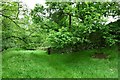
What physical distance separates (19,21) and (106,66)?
6.39 m

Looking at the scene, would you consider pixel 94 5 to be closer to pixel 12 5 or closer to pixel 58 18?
pixel 58 18

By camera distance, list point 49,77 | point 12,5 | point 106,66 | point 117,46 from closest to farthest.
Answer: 1. point 49,77
2. point 106,66
3. point 12,5
4. point 117,46

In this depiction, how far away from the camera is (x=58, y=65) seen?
15.0m

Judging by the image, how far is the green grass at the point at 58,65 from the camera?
44.3 feet

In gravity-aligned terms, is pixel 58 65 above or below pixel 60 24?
below

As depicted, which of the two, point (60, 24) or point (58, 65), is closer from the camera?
point (58, 65)

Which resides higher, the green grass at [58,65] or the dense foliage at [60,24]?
the dense foliage at [60,24]

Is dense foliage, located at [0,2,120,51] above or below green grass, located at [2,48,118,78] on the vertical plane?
above

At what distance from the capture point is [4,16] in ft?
52.0

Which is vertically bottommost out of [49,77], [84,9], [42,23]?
[49,77]

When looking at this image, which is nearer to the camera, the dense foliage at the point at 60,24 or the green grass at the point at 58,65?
the green grass at the point at 58,65

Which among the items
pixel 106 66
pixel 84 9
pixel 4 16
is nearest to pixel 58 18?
pixel 84 9

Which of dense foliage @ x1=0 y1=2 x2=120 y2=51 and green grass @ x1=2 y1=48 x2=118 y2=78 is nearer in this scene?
green grass @ x1=2 y1=48 x2=118 y2=78

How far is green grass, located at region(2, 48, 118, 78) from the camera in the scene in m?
13.5
